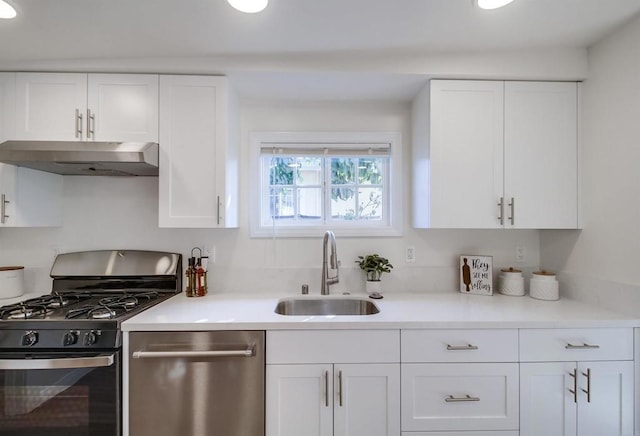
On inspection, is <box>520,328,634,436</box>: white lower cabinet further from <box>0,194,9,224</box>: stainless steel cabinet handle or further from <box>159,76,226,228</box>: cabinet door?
<box>0,194,9,224</box>: stainless steel cabinet handle

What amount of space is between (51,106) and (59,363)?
140cm

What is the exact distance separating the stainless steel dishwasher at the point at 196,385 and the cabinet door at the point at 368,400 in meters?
0.39

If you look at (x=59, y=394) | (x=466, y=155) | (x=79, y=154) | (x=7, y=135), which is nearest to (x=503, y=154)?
(x=466, y=155)

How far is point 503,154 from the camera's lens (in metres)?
1.80

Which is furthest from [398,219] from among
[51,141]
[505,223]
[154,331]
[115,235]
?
[51,141]

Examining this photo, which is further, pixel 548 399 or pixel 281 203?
pixel 281 203

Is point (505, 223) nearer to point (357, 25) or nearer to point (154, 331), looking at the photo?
point (357, 25)

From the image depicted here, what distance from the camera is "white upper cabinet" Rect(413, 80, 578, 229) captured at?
5.92 ft

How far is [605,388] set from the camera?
57.4 inches

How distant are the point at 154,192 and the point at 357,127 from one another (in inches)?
58.9

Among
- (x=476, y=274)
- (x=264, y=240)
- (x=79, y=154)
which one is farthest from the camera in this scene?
(x=264, y=240)

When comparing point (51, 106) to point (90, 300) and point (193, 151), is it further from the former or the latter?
point (90, 300)

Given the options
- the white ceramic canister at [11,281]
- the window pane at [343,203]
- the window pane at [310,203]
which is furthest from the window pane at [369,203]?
the white ceramic canister at [11,281]

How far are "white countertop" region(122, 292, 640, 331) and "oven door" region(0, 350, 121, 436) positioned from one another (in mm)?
237
